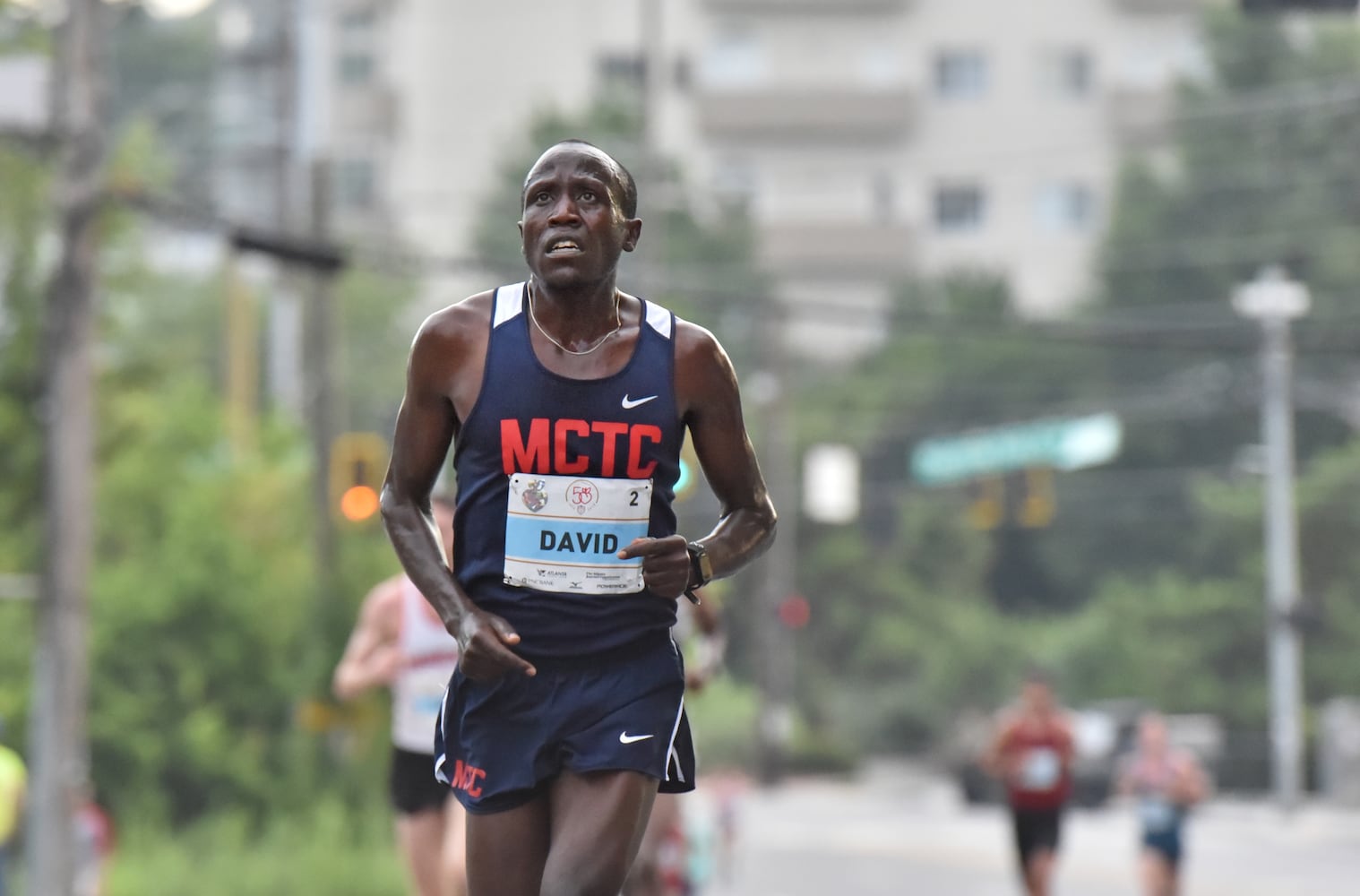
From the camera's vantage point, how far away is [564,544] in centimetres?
511

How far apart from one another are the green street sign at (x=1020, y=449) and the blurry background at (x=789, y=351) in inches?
4.3

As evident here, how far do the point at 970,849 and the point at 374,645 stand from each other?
2269 centimetres

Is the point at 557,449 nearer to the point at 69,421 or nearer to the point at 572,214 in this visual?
the point at 572,214

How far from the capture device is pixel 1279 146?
234ft

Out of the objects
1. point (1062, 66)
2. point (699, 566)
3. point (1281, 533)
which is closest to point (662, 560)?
point (699, 566)

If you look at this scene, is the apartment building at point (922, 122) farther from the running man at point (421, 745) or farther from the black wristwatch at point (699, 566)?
the black wristwatch at point (699, 566)

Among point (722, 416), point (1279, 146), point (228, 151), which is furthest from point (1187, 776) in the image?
point (1279, 146)

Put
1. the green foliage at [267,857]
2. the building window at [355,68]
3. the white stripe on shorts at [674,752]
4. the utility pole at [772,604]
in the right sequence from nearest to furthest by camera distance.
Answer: the white stripe on shorts at [674,752], the green foliage at [267,857], the utility pole at [772,604], the building window at [355,68]

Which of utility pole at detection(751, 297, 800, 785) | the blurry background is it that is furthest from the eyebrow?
utility pole at detection(751, 297, 800, 785)

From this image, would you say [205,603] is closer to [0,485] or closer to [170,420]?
[0,485]

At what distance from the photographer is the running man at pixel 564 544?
505 centimetres

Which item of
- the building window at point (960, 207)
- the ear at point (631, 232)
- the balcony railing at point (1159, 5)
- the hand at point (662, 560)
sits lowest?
the hand at point (662, 560)

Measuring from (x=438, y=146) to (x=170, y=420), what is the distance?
57398mm

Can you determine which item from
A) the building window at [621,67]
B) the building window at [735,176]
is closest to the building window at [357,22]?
the building window at [621,67]
